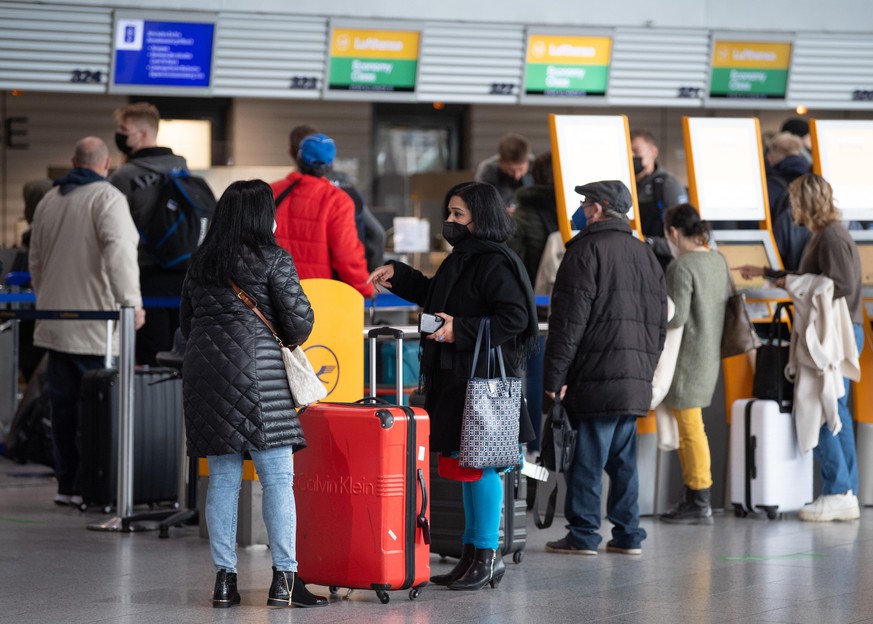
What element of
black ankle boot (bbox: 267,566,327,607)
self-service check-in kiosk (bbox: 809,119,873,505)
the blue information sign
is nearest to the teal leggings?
black ankle boot (bbox: 267,566,327,607)

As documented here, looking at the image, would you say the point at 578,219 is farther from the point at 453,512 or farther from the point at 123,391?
the point at 123,391

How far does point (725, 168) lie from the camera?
23.8 ft

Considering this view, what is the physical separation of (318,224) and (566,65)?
6567 mm

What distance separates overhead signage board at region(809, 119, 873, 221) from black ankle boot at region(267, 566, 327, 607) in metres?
4.04

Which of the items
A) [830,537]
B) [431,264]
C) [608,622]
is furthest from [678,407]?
[431,264]

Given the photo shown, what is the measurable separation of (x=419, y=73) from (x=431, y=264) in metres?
1.56

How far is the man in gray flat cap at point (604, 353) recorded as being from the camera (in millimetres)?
5523

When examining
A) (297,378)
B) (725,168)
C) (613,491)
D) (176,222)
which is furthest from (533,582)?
(725,168)

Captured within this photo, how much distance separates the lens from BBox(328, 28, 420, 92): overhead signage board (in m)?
11.5

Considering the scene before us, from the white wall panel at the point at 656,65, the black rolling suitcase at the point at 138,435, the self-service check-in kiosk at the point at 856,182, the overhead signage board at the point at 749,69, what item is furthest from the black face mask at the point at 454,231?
the overhead signage board at the point at 749,69

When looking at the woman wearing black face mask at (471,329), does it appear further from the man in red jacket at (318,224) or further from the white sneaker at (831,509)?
the white sneaker at (831,509)

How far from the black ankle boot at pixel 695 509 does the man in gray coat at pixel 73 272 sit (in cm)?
272

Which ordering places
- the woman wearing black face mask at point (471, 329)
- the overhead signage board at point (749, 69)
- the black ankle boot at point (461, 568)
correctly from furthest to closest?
the overhead signage board at point (749, 69) < the black ankle boot at point (461, 568) < the woman wearing black face mask at point (471, 329)

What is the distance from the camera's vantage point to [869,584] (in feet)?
16.7
